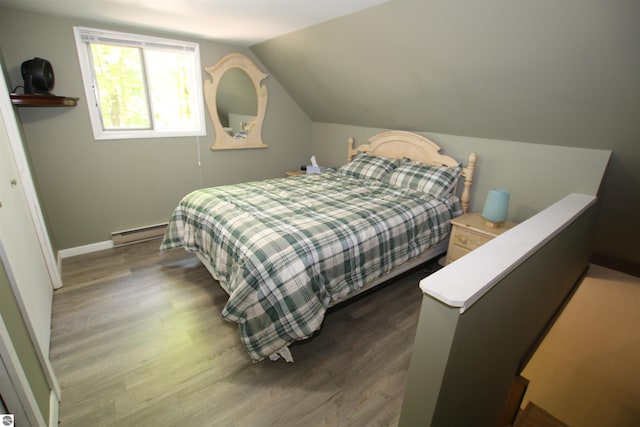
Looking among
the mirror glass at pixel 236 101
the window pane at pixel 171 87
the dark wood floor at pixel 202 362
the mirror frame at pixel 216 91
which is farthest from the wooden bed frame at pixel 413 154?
the window pane at pixel 171 87

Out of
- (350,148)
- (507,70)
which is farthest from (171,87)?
(507,70)

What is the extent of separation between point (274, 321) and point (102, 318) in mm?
1359

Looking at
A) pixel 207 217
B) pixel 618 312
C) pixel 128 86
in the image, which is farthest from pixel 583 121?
pixel 128 86

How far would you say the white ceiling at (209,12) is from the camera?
82.9 inches

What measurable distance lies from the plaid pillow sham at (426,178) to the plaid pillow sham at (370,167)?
13 centimetres

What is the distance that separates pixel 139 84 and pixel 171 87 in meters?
0.31

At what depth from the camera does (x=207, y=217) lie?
2.27 m

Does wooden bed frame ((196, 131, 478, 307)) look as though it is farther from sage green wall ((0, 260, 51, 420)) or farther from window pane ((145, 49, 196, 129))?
window pane ((145, 49, 196, 129))

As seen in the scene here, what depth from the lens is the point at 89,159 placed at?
289cm

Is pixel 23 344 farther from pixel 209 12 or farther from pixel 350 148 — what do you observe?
pixel 350 148

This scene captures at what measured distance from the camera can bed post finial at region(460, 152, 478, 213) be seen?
8.97 ft

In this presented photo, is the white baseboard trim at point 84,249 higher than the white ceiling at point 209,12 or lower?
lower

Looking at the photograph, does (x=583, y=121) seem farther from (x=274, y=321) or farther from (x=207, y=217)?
(x=207, y=217)

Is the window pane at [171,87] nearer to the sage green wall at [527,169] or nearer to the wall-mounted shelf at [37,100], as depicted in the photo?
the wall-mounted shelf at [37,100]
